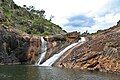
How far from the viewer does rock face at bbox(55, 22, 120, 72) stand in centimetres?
6219

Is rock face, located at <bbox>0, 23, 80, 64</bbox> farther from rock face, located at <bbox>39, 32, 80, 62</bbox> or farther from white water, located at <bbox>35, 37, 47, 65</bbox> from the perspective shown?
white water, located at <bbox>35, 37, 47, 65</bbox>

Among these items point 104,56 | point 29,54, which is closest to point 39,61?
point 29,54

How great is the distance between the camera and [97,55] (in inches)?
2566

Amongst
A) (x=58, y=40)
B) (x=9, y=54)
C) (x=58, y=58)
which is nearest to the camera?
(x=58, y=58)

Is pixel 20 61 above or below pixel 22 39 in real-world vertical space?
below

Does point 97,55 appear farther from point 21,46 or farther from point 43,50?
point 21,46

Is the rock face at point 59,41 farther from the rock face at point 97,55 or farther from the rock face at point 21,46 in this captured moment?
the rock face at point 97,55

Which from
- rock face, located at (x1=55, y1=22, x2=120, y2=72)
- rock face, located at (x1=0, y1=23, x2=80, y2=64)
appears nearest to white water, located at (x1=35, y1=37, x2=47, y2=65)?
rock face, located at (x1=0, y1=23, x2=80, y2=64)

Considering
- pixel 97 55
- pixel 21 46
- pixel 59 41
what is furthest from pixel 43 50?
pixel 97 55

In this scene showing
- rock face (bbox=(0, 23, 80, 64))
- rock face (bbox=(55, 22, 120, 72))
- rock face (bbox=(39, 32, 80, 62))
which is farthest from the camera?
rock face (bbox=(39, 32, 80, 62))

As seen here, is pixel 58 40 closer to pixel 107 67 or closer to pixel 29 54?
pixel 29 54

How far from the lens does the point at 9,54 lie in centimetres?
8019

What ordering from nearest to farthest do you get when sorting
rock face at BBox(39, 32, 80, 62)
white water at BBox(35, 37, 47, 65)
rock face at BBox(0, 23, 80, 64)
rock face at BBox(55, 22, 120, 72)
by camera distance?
rock face at BBox(55, 22, 120, 72) → rock face at BBox(0, 23, 80, 64) → white water at BBox(35, 37, 47, 65) → rock face at BBox(39, 32, 80, 62)

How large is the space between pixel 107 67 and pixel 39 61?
2529cm
